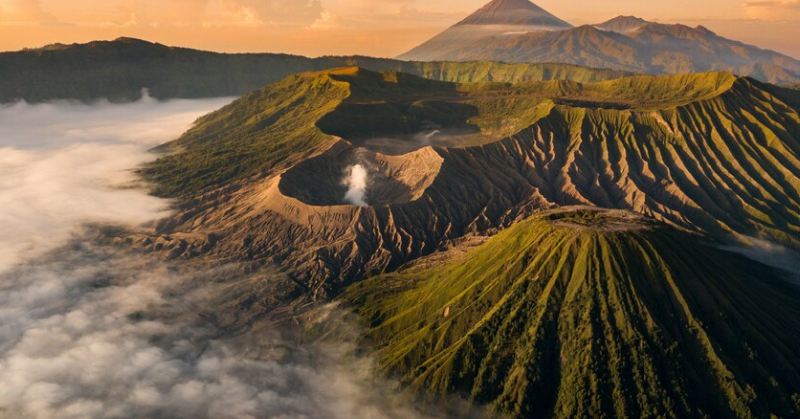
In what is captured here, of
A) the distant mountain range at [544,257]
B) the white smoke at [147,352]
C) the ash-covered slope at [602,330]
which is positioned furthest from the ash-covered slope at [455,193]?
the ash-covered slope at [602,330]

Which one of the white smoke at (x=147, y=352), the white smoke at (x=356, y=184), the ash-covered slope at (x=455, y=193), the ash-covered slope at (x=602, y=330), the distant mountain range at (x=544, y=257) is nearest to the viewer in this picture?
the ash-covered slope at (x=602, y=330)

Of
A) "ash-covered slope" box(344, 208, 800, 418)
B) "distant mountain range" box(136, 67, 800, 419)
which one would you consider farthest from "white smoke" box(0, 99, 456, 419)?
"ash-covered slope" box(344, 208, 800, 418)

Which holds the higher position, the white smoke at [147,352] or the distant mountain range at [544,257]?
the distant mountain range at [544,257]

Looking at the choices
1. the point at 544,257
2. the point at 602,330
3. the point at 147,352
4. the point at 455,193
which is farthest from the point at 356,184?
the point at 602,330

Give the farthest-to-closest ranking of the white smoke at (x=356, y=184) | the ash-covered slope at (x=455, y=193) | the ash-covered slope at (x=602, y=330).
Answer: the white smoke at (x=356, y=184)
the ash-covered slope at (x=455, y=193)
the ash-covered slope at (x=602, y=330)

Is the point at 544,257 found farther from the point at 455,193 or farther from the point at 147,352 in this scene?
the point at 147,352

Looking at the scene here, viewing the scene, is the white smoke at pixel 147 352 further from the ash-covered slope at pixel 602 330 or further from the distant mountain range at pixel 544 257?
the ash-covered slope at pixel 602 330

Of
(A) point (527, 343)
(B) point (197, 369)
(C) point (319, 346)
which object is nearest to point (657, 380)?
(A) point (527, 343)
